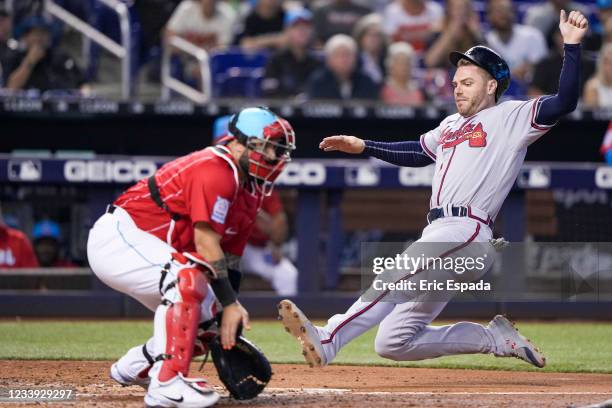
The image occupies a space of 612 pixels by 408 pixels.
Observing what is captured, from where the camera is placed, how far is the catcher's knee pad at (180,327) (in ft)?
14.3

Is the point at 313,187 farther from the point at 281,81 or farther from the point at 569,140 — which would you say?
the point at 569,140

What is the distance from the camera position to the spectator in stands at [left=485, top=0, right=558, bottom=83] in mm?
11086

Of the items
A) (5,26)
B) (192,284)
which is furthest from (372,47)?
(192,284)

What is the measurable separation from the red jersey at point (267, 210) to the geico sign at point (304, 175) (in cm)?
16

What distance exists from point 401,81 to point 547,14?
241 cm

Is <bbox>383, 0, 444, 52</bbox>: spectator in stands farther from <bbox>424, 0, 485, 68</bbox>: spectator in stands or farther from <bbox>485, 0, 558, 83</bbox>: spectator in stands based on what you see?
<bbox>485, 0, 558, 83</bbox>: spectator in stands

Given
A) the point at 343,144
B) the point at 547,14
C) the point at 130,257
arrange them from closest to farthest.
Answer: the point at 130,257 < the point at 343,144 < the point at 547,14

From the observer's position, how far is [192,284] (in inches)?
172

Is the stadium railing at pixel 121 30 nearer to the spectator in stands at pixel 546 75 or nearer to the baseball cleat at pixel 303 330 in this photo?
the spectator in stands at pixel 546 75

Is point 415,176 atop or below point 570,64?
below

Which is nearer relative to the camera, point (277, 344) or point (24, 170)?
point (277, 344)

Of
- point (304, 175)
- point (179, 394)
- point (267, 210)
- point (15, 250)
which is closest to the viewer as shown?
point (179, 394)

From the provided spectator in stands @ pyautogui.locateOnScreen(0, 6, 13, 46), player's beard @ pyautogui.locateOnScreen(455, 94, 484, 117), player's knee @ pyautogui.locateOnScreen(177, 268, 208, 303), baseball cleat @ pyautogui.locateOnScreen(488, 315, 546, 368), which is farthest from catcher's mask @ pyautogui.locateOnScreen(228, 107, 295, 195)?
spectator in stands @ pyautogui.locateOnScreen(0, 6, 13, 46)

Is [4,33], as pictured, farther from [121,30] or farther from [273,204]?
[273,204]
